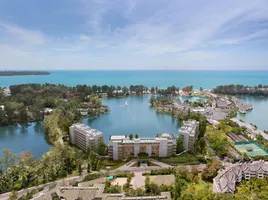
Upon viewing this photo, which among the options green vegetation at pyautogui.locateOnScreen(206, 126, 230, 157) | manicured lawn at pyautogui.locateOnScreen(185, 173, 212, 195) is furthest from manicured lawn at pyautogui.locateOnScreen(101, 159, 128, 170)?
green vegetation at pyautogui.locateOnScreen(206, 126, 230, 157)

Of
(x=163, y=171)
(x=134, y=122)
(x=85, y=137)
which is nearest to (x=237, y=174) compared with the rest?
(x=163, y=171)

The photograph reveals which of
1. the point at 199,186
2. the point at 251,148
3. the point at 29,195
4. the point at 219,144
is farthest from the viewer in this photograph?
the point at 251,148

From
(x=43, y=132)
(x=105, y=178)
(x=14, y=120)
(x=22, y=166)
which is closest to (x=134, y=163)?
(x=105, y=178)

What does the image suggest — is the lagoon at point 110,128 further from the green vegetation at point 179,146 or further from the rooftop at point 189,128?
the green vegetation at point 179,146

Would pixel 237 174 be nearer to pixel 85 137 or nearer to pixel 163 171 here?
pixel 163 171

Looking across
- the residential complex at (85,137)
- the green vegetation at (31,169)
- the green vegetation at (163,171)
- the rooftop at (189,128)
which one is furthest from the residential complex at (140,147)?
the green vegetation at (31,169)
